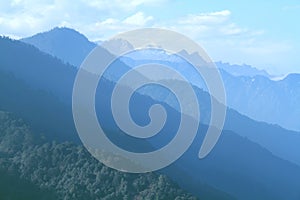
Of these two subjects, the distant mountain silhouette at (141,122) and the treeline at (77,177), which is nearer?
the treeline at (77,177)

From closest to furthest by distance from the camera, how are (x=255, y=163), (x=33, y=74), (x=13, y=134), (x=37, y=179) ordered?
(x=37, y=179) < (x=13, y=134) < (x=33, y=74) < (x=255, y=163)

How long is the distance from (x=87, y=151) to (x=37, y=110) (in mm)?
25883

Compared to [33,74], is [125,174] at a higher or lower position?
lower

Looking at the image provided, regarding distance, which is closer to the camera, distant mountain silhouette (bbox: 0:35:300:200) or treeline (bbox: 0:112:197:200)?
treeline (bbox: 0:112:197:200)

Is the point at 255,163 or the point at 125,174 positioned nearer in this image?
the point at 125,174

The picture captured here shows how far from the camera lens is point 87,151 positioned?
54750 mm

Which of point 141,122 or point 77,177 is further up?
point 141,122

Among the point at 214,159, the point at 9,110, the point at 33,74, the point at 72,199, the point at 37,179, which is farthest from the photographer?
the point at 214,159

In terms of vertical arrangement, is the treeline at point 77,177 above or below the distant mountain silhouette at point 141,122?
below

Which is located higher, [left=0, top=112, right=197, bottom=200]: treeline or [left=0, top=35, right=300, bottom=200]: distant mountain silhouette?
[left=0, top=35, right=300, bottom=200]: distant mountain silhouette

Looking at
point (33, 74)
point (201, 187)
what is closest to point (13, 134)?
point (201, 187)

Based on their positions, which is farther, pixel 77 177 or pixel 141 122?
pixel 141 122

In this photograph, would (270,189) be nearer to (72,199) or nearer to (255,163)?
(255,163)

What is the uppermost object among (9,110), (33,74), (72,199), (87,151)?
(33,74)
